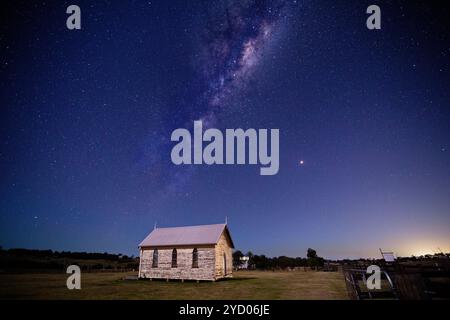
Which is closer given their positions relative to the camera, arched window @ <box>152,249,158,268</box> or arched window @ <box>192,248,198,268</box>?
arched window @ <box>192,248,198,268</box>

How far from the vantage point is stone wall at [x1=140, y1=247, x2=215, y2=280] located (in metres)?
24.1

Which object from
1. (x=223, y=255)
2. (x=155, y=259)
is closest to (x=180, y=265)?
(x=155, y=259)

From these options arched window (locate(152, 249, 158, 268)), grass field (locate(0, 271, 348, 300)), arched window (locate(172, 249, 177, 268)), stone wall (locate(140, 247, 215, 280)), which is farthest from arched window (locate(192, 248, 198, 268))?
arched window (locate(152, 249, 158, 268))

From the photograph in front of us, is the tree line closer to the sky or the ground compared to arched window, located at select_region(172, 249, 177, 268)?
closer to the ground

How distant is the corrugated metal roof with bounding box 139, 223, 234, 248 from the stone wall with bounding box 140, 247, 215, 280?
2.07 feet

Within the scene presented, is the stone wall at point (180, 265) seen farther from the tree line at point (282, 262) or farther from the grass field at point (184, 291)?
the tree line at point (282, 262)

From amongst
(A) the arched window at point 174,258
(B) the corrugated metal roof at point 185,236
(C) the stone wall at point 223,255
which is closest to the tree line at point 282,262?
(C) the stone wall at point 223,255

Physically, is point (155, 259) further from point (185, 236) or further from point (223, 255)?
point (223, 255)

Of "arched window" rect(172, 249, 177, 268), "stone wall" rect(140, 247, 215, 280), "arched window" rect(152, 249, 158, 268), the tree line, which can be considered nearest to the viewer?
"stone wall" rect(140, 247, 215, 280)

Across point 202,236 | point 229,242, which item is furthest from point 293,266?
point 202,236

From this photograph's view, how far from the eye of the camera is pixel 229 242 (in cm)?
2942

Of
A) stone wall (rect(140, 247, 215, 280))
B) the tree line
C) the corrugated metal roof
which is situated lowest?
the tree line

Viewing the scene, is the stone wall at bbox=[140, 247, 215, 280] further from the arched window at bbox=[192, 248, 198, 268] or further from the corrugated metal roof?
the corrugated metal roof
